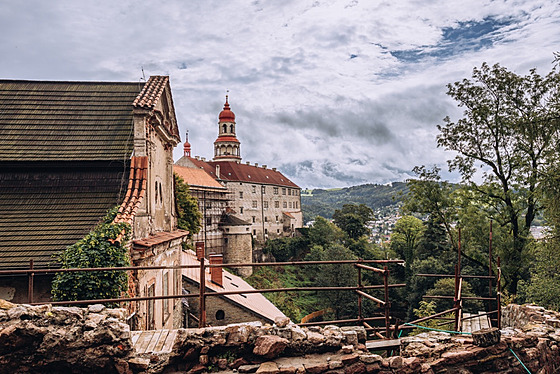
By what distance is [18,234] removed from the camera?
34.9 feet

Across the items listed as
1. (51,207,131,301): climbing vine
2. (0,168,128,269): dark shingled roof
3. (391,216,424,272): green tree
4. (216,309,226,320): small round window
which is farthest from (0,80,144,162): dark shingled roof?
(391,216,424,272): green tree

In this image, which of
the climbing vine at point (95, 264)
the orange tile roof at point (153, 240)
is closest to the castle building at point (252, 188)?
the orange tile roof at point (153, 240)

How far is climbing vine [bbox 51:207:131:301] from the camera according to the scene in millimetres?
9008

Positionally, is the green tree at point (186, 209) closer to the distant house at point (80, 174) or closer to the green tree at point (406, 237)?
the distant house at point (80, 174)

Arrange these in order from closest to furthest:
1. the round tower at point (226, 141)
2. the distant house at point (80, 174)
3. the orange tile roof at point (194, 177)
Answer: the distant house at point (80, 174)
the orange tile roof at point (194, 177)
the round tower at point (226, 141)

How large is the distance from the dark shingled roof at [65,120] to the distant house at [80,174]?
0.03 meters

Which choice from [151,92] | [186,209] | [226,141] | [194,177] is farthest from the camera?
[226,141]

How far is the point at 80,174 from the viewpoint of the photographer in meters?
12.4

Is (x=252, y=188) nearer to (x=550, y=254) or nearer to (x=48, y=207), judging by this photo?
(x=550, y=254)

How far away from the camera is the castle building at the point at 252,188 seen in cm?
7644

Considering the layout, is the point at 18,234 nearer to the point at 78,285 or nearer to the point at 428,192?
the point at 78,285

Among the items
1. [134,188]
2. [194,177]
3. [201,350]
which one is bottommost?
[201,350]

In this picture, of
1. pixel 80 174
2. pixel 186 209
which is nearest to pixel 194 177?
pixel 186 209

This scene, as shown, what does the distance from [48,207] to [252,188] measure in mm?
69228
